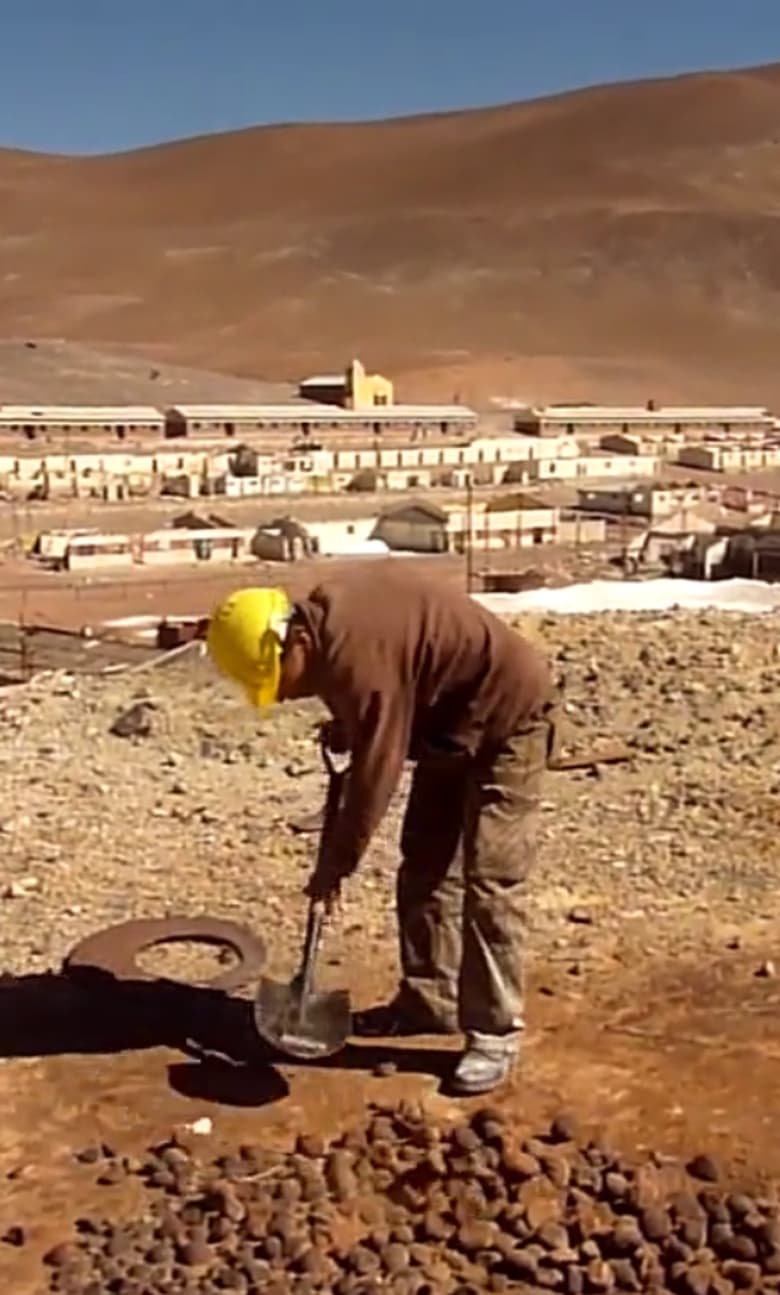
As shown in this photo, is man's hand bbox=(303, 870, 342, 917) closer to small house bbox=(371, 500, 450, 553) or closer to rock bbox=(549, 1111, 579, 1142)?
rock bbox=(549, 1111, 579, 1142)

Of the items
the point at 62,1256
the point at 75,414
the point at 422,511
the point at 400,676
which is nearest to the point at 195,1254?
the point at 62,1256

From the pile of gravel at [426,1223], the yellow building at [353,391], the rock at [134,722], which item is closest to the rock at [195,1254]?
the pile of gravel at [426,1223]

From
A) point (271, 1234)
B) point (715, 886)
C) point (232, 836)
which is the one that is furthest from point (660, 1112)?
point (232, 836)

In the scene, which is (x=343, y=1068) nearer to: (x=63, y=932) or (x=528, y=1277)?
(x=528, y=1277)

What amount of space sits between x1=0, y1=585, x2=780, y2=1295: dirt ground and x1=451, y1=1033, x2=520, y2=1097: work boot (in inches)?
2.2

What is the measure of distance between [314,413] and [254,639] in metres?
50.9

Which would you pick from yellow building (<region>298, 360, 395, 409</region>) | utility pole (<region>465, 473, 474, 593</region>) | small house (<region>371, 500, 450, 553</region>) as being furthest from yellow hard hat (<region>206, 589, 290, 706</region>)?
yellow building (<region>298, 360, 395, 409</region>)

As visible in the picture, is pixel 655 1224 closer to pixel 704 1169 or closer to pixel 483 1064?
pixel 704 1169

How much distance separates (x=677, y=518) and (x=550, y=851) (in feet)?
102

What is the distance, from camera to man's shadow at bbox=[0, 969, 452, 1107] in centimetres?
474

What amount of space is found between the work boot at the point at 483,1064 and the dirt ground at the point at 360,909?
0.19 feet

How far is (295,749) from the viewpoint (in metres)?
8.96

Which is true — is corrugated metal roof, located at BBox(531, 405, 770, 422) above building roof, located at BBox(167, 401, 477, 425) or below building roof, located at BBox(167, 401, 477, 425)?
below

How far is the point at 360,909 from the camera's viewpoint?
6352 millimetres
